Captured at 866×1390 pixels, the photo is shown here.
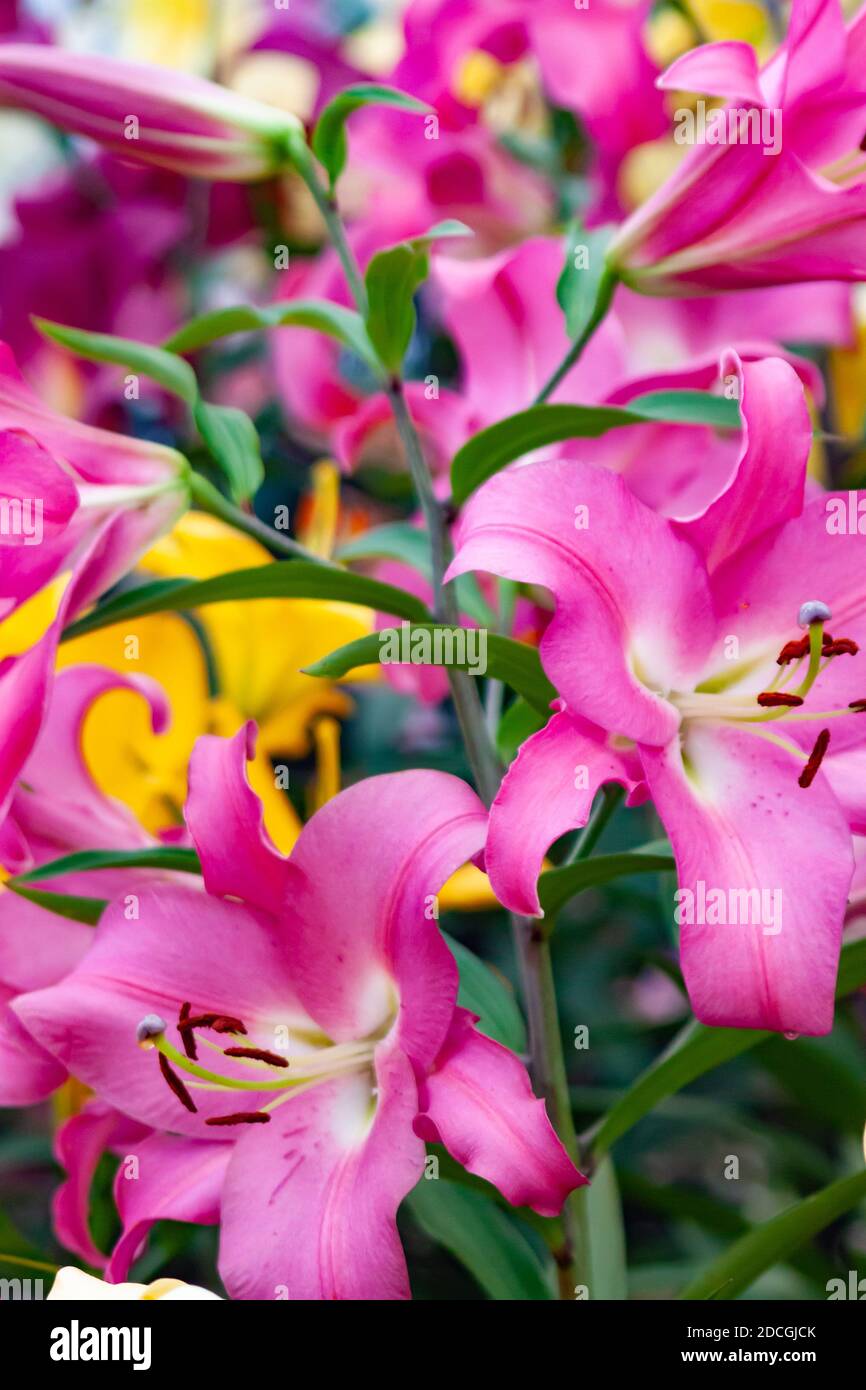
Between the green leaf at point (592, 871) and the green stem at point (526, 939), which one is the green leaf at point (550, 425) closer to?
the green stem at point (526, 939)

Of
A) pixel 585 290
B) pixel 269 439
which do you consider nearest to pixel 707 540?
pixel 585 290

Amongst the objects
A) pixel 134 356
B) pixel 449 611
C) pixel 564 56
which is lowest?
pixel 449 611

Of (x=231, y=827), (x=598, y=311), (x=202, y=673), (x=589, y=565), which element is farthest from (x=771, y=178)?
(x=202, y=673)

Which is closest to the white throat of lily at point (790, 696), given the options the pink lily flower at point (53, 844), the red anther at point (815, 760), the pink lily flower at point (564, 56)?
the red anther at point (815, 760)

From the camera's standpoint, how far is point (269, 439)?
1.26 metres

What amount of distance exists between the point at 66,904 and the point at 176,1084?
0.09m

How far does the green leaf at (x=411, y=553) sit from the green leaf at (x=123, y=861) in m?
0.15

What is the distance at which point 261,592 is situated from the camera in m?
0.53

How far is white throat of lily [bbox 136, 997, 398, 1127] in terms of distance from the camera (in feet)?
1.50

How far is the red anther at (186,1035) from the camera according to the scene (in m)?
0.46

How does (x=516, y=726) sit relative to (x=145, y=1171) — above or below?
above

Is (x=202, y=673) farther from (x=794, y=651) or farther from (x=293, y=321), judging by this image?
(x=794, y=651)

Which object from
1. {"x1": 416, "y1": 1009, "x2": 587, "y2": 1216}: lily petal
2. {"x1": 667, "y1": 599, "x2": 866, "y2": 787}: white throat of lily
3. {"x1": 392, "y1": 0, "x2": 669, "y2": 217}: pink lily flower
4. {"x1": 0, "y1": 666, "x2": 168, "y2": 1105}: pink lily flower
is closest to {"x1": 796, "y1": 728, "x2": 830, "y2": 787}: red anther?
{"x1": 667, "y1": 599, "x2": 866, "y2": 787}: white throat of lily

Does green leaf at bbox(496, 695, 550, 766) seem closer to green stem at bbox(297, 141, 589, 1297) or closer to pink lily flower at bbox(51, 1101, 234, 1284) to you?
green stem at bbox(297, 141, 589, 1297)
